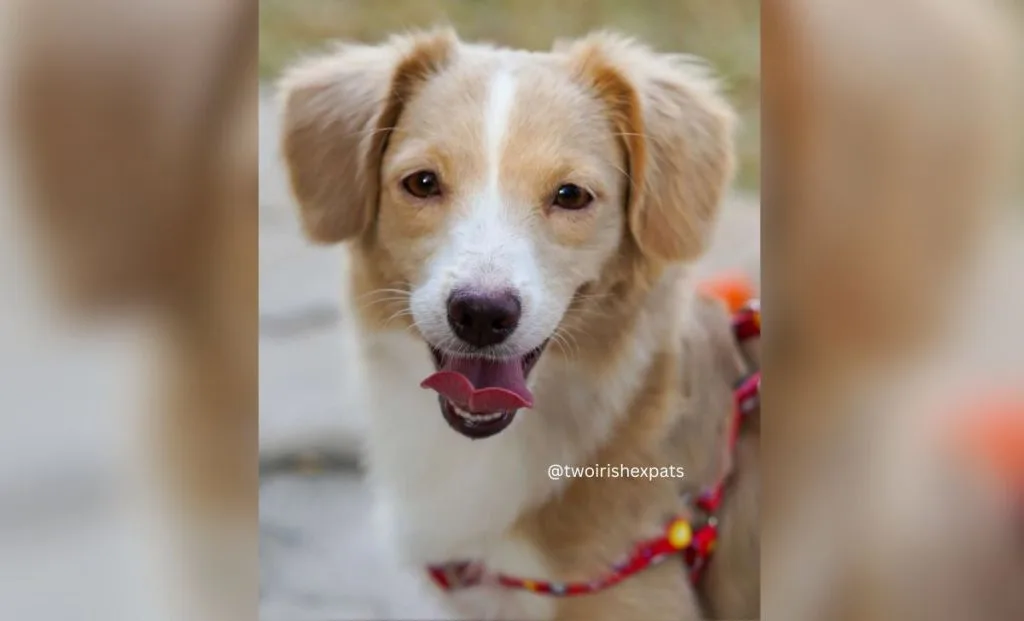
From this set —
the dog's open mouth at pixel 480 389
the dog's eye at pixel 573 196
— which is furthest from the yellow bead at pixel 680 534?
the dog's eye at pixel 573 196

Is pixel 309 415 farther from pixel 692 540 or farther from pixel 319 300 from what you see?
pixel 692 540

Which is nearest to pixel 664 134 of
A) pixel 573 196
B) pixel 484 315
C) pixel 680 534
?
pixel 573 196

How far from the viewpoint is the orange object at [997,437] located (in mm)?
631

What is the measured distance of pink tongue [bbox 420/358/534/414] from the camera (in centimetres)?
60

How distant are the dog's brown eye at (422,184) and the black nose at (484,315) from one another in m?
0.08

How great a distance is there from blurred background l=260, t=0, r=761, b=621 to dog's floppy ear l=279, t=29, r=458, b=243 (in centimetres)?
1

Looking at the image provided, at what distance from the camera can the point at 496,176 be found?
1.92 ft

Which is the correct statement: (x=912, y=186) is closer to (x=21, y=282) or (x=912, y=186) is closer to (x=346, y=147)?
(x=346, y=147)

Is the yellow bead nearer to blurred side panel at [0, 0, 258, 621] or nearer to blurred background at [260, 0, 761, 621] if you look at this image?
blurred background at [260, 0, 761, 621]

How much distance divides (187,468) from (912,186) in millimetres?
566

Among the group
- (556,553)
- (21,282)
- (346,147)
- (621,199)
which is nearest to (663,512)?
(556,553)

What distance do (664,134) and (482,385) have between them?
21 cm

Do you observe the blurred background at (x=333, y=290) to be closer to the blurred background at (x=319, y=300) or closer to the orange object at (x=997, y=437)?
the blurred background at (x=319, y=300)

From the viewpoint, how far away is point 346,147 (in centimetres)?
62
